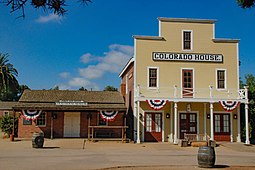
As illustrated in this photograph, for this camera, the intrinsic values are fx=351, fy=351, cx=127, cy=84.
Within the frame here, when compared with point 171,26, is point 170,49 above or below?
below

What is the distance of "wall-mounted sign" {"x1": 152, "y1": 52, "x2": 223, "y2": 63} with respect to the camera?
26625 millimetres

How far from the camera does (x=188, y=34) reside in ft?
89.1

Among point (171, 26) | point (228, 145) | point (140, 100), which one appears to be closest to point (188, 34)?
point (171, 26)

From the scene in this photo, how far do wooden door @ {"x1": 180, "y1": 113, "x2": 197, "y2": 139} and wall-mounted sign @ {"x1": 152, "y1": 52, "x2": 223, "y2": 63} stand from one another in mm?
4240

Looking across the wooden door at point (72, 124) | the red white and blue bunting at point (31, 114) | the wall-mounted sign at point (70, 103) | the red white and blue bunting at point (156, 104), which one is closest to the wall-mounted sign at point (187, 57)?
the red white and blue bunting at point (156, 104)

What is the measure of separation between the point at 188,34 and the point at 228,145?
8936 millimetres

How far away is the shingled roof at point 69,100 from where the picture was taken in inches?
1058

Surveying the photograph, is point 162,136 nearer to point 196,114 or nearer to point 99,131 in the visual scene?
point 196,114

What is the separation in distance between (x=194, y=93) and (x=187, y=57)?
2822 millimetres

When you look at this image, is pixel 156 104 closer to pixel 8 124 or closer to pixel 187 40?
pixel 187 40

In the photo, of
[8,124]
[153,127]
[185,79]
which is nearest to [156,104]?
[153,127]

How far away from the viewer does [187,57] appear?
26.9 m

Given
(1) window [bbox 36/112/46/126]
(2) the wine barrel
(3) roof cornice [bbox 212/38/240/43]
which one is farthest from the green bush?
(3) roof cornice [bbox 212/38/240/43]

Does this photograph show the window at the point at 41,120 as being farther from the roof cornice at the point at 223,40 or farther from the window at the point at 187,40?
the roof cornice at the point at 223,40
